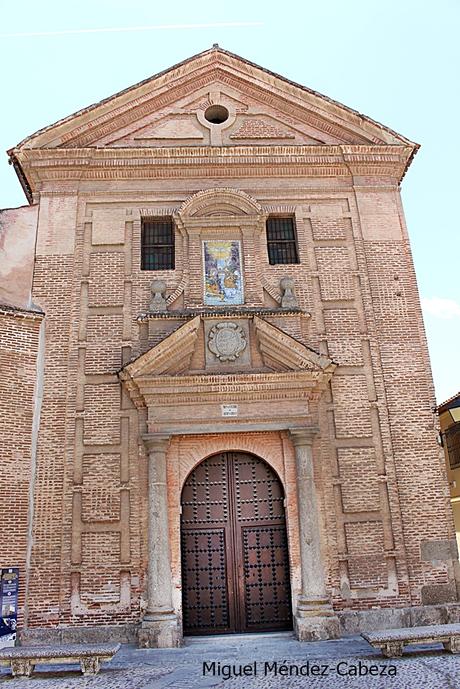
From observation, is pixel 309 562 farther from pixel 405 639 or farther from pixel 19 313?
pixel 19 313

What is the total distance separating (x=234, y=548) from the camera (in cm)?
959

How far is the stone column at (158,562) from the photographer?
8.73 metres

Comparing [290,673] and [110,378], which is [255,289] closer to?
[110,378]

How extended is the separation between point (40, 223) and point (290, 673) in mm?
8150

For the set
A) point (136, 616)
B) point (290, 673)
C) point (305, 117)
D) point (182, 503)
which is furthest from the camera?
point (305, 117)

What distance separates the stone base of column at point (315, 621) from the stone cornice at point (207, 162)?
735 cm

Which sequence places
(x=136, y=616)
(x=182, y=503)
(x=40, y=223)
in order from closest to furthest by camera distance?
(x=136, y=616) < (x=182, y=503) < (x=40, y=223)

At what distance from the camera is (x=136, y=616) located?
9.07 metres

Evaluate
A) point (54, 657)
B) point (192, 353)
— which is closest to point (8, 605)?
point (54, 657)

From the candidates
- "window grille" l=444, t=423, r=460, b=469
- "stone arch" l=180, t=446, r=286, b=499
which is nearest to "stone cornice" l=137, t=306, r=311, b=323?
"stone arch" l=180, t=446, r=286, b=499

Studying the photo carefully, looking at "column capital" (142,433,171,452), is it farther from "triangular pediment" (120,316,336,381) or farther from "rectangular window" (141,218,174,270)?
"rectangular window" (141,218,174,270)

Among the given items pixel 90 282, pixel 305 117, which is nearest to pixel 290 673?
pixel 90 282

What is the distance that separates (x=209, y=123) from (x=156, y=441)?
20.5 feet

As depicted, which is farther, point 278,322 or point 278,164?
point 278,164
